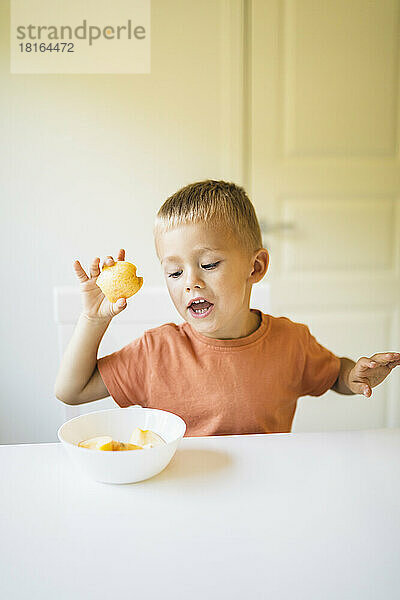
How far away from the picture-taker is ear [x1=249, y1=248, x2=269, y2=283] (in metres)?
1.08

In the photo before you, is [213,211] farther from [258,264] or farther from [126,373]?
[126,373]

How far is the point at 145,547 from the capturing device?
1.85 ft

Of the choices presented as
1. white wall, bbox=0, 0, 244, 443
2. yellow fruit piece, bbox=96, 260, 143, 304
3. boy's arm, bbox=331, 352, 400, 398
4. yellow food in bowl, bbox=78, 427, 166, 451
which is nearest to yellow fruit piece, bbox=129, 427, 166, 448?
yellow food in bowl, bbox=78, 427, 166, 451

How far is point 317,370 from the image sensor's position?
111cm

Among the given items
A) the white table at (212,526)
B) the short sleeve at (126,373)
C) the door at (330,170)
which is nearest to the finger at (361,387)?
the white table at (212,526)

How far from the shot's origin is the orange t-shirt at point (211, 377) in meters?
1.04

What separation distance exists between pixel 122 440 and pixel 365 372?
1.48 feet

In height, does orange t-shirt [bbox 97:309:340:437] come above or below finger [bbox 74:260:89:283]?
below

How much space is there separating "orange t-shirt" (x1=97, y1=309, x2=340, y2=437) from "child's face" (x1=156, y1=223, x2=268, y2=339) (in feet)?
0.27

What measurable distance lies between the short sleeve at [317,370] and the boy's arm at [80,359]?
1.29ft

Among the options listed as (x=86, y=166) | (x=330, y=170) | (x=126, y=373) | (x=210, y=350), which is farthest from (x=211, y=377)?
(x=330, y=170)

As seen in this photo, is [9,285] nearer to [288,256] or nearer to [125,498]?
[288,256]

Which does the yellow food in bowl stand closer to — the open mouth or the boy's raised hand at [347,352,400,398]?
the open mouth

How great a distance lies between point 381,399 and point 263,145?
113cm
